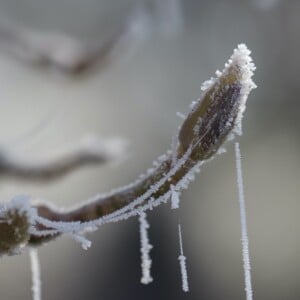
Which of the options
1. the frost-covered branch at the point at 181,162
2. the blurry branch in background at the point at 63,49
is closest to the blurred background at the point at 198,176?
the blurry branch in background at the point at 63,49

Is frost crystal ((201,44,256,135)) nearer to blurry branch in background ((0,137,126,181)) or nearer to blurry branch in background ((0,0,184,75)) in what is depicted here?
blurry branch in background ((0,137,126,181))

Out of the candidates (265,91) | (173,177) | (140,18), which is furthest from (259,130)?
(173,177)

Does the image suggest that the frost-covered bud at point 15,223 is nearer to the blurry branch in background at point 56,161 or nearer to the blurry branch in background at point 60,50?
the blurry branch in background at point 56,161

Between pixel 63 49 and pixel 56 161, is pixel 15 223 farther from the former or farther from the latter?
pixel 63 49

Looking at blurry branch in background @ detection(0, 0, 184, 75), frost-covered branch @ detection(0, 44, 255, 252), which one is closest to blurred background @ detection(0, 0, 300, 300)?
blurry branch in background @ detection(0, 0, 184, 75)

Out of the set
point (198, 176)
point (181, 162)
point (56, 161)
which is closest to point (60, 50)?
point (56, 161)

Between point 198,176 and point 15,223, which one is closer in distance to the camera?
point 15,223
